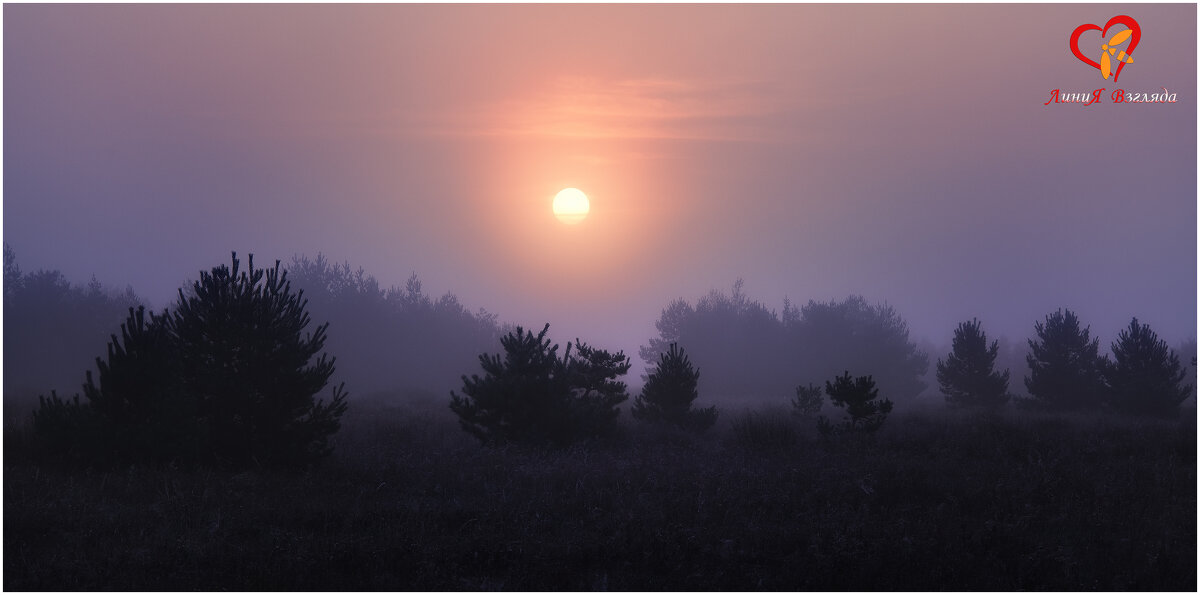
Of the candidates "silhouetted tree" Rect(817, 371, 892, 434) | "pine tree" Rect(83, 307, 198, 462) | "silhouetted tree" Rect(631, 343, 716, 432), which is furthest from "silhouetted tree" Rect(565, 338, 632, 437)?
"pine tree" Rect(83, 307, 198, 462)

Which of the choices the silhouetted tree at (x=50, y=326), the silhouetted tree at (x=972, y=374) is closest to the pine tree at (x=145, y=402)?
the silhouetted tree at (x=972, y=374)

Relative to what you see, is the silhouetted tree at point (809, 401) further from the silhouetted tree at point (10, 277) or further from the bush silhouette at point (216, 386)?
the silhouetted tree at point (10, 277)

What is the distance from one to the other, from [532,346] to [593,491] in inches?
251

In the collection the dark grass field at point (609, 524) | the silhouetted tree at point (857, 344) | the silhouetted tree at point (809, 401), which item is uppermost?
the silhouetted tree at point (857, 344)

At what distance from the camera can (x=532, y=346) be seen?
60.7 ft

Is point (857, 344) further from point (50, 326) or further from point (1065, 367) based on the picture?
point (50, 326)

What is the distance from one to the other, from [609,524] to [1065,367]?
30908 mm

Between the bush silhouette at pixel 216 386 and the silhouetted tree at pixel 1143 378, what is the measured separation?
100 feet

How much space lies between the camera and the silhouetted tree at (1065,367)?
1304 inches

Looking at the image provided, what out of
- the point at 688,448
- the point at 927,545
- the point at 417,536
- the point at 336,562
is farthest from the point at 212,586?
the point at 688,448

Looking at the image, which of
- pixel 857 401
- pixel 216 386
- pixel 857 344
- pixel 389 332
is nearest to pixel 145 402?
pixel 216 386

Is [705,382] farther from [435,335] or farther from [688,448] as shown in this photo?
[688,448]

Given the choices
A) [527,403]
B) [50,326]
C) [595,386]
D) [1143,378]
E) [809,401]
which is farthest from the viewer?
[50,326]

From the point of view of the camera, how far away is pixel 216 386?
13844mm
